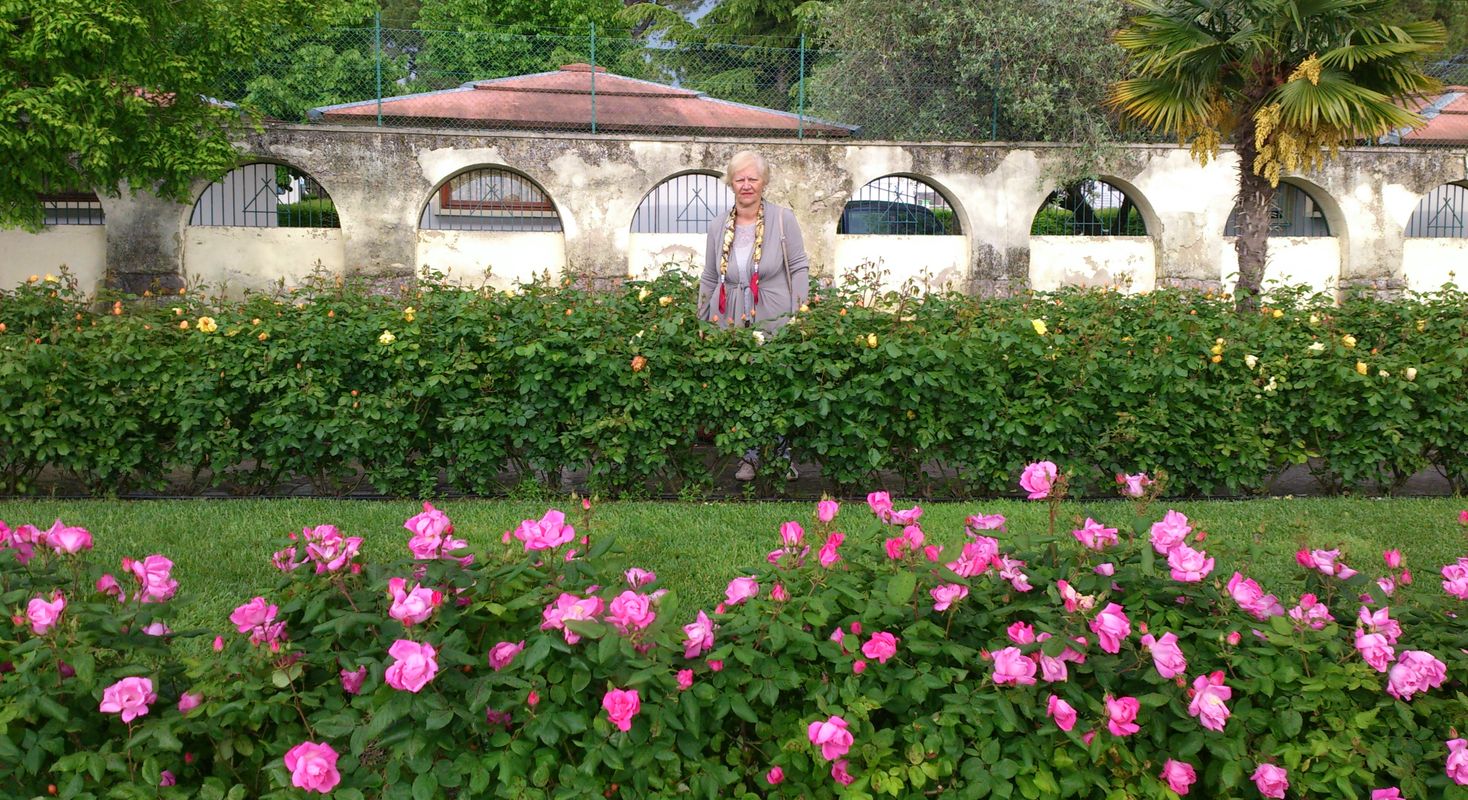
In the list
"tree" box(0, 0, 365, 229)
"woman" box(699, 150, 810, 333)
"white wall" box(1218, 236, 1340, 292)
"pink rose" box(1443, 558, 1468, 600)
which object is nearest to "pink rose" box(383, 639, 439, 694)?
"pink rose" box(1443, 558, 1468, 600)

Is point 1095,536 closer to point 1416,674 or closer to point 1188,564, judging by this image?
point 1188,564

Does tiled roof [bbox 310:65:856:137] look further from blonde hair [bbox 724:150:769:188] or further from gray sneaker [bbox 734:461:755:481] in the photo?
gray sneaker [bbox 734:461:755:481]

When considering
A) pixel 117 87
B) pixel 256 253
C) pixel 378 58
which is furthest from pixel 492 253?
pixel 117 87

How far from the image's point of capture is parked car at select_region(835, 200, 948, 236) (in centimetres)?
1752

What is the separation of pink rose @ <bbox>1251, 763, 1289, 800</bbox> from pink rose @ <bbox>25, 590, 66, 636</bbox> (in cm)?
255

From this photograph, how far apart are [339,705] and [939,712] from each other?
1.32 m

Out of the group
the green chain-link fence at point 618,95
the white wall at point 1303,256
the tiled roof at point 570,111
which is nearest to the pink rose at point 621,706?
the green chain-link fence at point 618,95

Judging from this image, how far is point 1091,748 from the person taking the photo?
2295 mm

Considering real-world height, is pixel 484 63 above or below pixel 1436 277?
above

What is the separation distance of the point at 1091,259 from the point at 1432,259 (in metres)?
5.91

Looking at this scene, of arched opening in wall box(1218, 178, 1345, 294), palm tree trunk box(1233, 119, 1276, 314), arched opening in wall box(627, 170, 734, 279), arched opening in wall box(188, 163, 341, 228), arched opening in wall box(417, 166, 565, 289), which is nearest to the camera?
palm tree trunk box(1233, 119, 1276, 314)

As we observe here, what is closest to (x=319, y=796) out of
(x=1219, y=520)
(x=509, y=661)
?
(x=509, y=661)

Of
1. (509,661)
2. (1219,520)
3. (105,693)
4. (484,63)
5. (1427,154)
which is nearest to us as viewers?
(105,693)

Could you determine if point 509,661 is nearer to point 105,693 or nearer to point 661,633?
point 661,633
